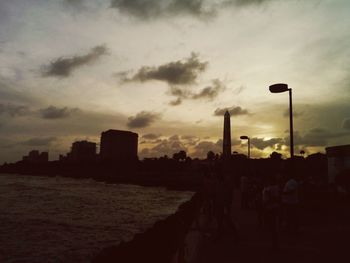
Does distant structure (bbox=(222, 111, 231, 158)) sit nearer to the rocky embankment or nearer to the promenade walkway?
the promenade walkway

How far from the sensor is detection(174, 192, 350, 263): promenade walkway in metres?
8.62

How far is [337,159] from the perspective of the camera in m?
26.4

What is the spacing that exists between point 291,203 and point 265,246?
1891 mm

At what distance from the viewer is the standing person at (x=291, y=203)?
11.0 meters

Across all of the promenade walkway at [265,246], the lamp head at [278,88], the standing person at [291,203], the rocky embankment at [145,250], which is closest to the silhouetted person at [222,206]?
the promenade walkway at [265,246]

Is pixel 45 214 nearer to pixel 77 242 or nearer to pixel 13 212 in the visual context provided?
pixel 13 212

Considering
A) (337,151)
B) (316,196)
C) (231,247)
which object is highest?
(337,151)

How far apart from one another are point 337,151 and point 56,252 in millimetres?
19507

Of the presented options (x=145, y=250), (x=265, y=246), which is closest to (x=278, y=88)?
(x=265, y=246)

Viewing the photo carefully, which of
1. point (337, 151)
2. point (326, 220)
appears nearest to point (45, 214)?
point (337, 151)

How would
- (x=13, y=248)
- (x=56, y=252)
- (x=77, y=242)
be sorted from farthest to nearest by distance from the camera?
(x=77, y=242)
(x=13, y=248)
(x=56, y=252)

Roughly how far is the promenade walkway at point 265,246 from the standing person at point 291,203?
366mm

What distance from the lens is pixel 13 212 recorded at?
39438mm

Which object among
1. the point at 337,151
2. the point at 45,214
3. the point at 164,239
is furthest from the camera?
the point at 45,214
